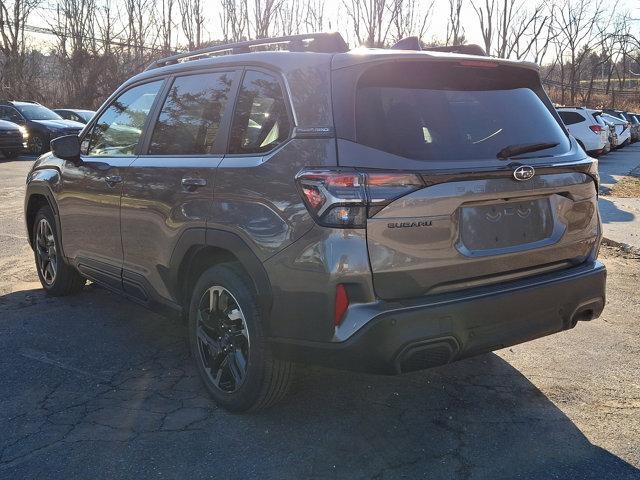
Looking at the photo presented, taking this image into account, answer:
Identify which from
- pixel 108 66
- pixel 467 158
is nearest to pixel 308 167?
pixel 467 158

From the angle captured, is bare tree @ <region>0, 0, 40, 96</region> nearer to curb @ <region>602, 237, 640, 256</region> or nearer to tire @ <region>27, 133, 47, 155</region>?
tire @ <region>27, 133, 47, 155</region>

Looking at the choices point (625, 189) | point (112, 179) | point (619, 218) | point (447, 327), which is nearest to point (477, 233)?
point (447, 327)

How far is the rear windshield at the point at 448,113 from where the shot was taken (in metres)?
2.82

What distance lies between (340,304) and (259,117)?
1.11 m

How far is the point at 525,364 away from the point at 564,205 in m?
1.25

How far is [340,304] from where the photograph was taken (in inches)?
106

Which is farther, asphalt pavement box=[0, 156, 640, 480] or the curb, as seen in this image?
the curb

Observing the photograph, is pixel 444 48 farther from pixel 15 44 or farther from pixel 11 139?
pixel 15 44

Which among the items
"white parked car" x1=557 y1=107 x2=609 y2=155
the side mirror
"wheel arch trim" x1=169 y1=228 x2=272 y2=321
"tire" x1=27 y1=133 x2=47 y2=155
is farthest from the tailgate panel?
"tire" x1=27 y1=133 x2=47 y2=155

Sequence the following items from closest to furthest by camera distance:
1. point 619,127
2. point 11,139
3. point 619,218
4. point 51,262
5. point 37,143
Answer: point 51,262 → point 619,218 → point 11,139 → point 37,143 → point 619,127

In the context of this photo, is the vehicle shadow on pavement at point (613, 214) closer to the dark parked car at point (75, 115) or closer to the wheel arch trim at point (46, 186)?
the wheel arch trim at point (46, 186)

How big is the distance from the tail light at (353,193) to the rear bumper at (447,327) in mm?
402

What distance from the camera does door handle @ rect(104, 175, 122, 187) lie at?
160 inches

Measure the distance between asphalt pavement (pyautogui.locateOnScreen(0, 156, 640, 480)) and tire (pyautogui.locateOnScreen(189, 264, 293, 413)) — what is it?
5.9 inches
